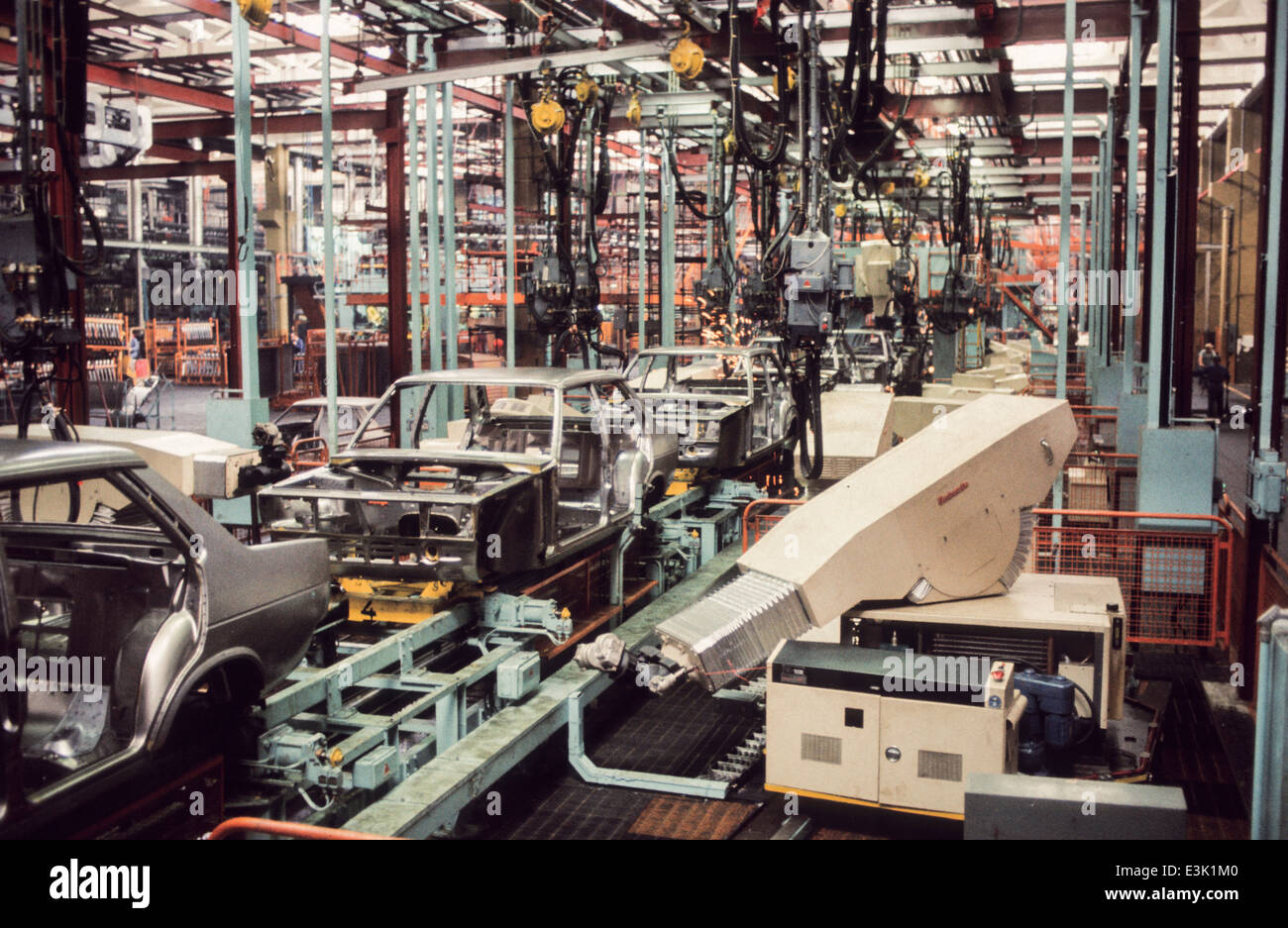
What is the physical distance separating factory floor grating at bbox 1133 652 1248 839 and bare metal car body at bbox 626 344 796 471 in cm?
374

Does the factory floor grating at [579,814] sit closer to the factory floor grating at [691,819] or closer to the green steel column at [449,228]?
the factory floor grating at [691,819]

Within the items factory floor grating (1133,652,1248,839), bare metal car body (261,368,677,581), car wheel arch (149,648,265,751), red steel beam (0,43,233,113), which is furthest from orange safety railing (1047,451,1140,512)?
red steel beam (0,43,233,113)

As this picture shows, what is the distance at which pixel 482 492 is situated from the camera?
5953mm

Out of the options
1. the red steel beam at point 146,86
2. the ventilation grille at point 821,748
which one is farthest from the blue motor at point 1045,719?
the red steel beam at point 146,86

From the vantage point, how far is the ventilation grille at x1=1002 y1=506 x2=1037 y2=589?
566 cm

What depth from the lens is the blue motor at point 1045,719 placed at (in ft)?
16.4

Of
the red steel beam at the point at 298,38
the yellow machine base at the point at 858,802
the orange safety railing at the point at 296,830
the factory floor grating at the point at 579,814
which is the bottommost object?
the factory floor grating at the point at 579,814

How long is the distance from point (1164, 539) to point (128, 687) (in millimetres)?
6426

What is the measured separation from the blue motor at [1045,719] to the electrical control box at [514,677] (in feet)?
7.78

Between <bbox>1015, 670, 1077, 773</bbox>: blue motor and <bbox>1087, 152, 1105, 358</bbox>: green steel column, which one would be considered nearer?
<bbox>1015, 670, 1077, 773</bbox>: blue motor

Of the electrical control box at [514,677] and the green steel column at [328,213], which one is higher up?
the green steel column at [328,213]

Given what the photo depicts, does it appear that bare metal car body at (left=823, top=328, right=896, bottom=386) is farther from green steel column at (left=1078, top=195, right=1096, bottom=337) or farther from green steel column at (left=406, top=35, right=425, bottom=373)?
green steel column at (left=406, top=35, right=425, bottom=373)

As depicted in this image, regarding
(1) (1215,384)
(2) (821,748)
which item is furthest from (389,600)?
(1) (1215,384)

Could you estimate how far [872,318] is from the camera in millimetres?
19922
